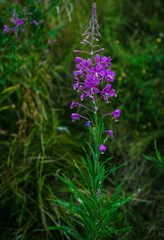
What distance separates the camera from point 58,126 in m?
2.56

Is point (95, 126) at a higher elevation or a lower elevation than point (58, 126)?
lower

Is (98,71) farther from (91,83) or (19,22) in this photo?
(19,22)

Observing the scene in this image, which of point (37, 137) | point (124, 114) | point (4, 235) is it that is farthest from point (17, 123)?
point (124, 114)

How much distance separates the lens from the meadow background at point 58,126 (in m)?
1.90

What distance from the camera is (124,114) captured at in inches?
110

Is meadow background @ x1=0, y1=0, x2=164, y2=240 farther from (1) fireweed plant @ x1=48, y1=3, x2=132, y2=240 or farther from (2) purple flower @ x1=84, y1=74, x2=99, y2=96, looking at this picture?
(2) purple flower @ x1=84, y1=74, x2=99, y2=96

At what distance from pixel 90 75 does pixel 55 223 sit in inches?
46.4

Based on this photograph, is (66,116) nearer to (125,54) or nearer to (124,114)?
(124,114)

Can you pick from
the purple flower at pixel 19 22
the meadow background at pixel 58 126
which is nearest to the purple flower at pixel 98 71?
the meadow background at pixel 58 126

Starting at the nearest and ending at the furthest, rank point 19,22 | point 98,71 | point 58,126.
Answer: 1. point 98,71
2. point 19,22
3. point 58,126

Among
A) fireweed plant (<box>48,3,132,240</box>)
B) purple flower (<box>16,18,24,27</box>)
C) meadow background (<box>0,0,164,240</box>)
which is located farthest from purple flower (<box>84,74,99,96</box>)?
purple flower (<box>16,18,24,27</box>)

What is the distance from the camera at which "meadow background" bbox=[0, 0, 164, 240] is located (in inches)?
74.9

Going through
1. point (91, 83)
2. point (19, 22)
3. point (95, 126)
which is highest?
point (19, 22)

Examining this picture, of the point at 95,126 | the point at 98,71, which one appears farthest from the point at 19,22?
the point at 95,126
